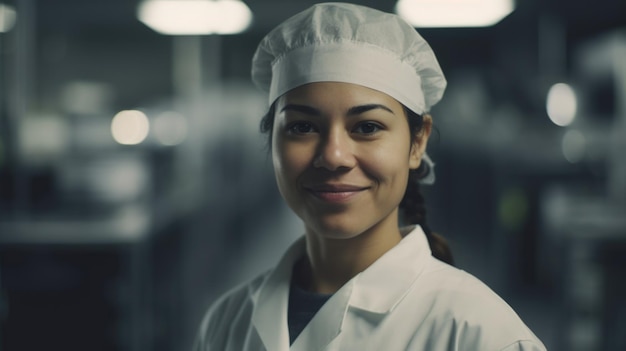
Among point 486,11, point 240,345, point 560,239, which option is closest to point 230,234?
point 560,239

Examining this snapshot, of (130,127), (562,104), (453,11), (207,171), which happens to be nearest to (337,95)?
(453,11)

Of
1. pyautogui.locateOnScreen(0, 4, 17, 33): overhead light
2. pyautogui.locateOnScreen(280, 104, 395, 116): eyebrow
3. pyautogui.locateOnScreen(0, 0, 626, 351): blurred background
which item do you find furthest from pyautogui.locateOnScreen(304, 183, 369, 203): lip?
pyautogui.locateOnScreen(0, 4, 17, 33): overhead light

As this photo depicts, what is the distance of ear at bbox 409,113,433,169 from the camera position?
93cm

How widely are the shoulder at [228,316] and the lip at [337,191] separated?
0.97 feet

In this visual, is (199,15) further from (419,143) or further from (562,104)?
(562,104)

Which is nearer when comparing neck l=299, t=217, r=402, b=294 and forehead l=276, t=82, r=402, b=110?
forehead l=276, t=82, r=402, b=110

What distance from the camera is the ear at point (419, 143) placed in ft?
3.05

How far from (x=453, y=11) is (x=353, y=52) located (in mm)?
Answer: 767

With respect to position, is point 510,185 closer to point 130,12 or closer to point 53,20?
point 130,12

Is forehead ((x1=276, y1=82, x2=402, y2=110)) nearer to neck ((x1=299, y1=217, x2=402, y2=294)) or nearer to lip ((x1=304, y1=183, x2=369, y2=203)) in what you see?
lip ((x1=304, y1=183, x2=369, y2=203))

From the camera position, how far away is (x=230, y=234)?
5371 millimetres

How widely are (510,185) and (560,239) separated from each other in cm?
143

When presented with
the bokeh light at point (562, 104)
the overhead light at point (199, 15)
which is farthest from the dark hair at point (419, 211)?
the bokeh light at point (562, 104)

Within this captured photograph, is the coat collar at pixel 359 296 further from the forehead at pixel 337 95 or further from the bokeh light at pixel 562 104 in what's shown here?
the bokeh light at pixel 562 104
